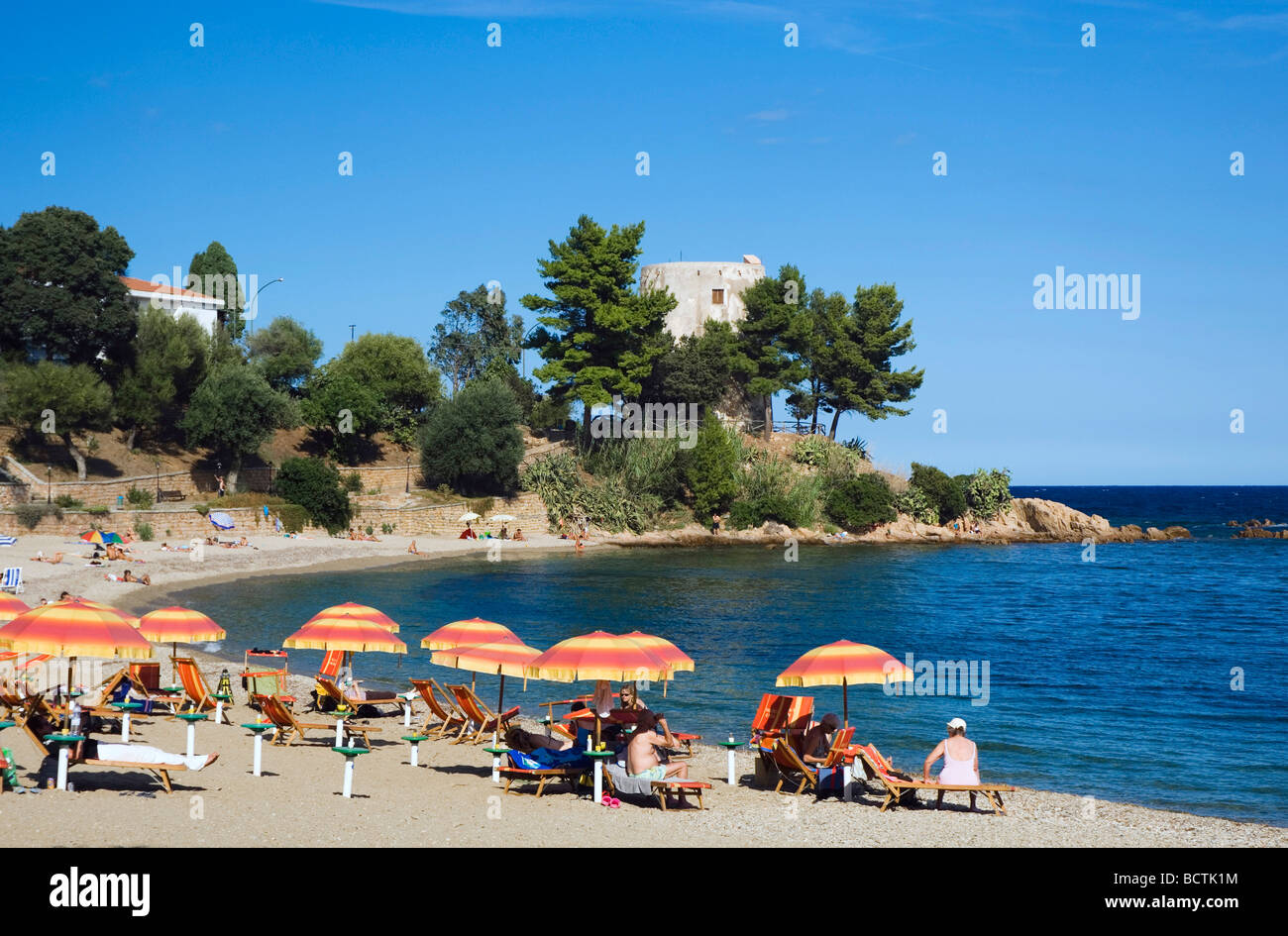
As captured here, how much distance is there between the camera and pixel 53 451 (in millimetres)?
46656

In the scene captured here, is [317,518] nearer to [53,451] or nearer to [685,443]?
[53,451]

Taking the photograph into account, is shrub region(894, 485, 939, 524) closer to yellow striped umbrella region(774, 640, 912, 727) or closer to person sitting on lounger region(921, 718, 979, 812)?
yellow striped umbrella region(774, 640, 912, 727)

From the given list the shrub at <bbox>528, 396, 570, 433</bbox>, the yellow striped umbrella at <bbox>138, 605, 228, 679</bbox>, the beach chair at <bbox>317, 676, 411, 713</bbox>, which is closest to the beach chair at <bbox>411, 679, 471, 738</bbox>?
the beach chair at <bbox>317, 676, 411, 713</bbox>

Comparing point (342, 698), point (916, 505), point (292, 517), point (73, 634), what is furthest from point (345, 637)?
point (916, 505)

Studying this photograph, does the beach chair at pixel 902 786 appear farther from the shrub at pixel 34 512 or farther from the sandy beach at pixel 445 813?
the shrub at pixel 34 512

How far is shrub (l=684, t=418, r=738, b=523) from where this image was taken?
60.0m

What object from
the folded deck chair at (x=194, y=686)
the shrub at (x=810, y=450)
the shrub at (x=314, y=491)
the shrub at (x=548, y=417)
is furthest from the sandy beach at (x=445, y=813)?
the shrub at (x=548, y=417)

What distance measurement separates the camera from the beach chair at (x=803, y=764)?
43.9ft

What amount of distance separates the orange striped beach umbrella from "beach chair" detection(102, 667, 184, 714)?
281 inches

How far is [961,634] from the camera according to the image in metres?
34.7

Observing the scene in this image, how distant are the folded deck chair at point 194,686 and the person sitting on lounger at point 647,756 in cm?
741
